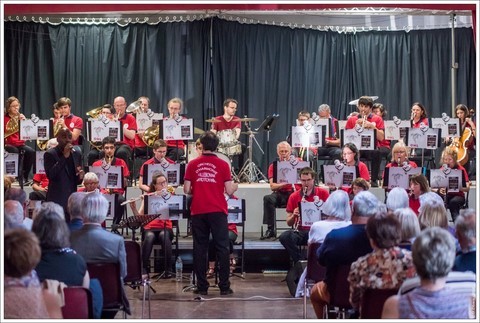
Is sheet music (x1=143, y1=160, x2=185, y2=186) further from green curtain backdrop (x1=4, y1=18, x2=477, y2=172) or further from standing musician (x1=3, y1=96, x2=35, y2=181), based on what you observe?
green curtain backdrop (x1=4, y1=18, x2=477, y2=172)

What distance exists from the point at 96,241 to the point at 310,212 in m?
4.01

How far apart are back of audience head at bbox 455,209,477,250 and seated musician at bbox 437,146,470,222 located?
6123 millimetres

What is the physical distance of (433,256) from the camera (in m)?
4.53

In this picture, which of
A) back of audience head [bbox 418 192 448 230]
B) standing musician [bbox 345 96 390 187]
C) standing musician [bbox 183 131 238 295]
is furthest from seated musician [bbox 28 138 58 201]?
back of audience head [bbox 418 192 448 230]

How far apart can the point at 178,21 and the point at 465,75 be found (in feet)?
17.9

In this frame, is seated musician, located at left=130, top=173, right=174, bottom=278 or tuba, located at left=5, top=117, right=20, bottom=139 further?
tuba, located at left=5, top=117, right=20, bottom=139

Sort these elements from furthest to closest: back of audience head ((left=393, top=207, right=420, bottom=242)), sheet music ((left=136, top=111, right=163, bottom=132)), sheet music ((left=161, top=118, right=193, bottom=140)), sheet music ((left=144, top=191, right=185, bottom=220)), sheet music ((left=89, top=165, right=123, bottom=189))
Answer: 1. sheet music ((left=136, top=111, right=163, bottom=132))
2. sheet music ((left=161, top=118, right=193, bottom=140))
3. sheet music ((left=89, top=165, right=123, bottom=189))
4. sheet music ((left=144, top=191, right=185, bottom=220))
5. back of audience head ((left=393, top=207, right=420, bottom=242))

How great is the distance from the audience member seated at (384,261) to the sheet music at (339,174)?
18.5 ft

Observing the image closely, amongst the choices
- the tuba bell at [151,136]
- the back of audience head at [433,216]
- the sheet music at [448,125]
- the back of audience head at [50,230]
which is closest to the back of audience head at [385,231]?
the back of audience head at [433,216]

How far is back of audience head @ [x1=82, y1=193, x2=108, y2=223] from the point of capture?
646 centimetres

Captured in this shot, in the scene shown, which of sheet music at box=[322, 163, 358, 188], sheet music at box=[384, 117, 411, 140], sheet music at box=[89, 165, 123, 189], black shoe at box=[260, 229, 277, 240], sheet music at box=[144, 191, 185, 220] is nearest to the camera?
sheet music at box=[144, 191, 185, 220]

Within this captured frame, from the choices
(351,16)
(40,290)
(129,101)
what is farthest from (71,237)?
(351,16)

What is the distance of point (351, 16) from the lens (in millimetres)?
16516

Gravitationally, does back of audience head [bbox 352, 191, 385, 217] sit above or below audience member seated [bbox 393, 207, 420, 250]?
above
